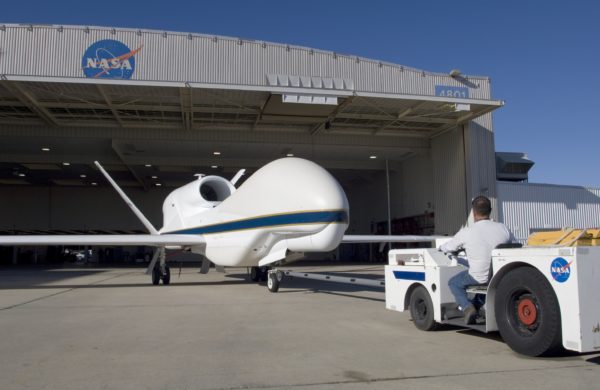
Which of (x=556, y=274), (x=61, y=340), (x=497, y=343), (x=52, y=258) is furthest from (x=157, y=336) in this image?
(x=52, y=258)

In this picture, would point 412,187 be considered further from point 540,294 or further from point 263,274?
point 540,294

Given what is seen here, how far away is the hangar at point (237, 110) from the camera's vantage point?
Result: 2372 centimetres

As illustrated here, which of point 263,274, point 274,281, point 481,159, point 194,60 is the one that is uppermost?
point 194,60

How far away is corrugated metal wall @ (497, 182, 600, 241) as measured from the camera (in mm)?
28375

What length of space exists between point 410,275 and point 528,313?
7.46 ft

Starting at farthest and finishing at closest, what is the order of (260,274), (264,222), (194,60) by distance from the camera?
(194,60) → (260,274) → (264,222)

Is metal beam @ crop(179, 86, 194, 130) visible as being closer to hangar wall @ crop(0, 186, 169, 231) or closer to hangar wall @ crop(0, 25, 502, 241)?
hangar wall @ crop(0, 25, 502, 241)

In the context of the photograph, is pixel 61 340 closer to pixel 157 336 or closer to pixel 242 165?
pixel 157 336

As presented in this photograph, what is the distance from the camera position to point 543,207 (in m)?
29.1

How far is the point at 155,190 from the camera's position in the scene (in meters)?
47.5

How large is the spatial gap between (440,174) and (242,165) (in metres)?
13.6

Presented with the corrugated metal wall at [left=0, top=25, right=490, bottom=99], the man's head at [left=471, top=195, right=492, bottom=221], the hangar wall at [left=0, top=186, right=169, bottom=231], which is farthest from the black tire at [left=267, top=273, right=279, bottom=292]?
the hangar wall at [left=0, top=186, right=169, bottom=231]

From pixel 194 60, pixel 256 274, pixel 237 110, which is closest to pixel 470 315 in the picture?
pixel 256 274

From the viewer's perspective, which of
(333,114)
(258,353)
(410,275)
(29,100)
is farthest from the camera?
(333,114)
